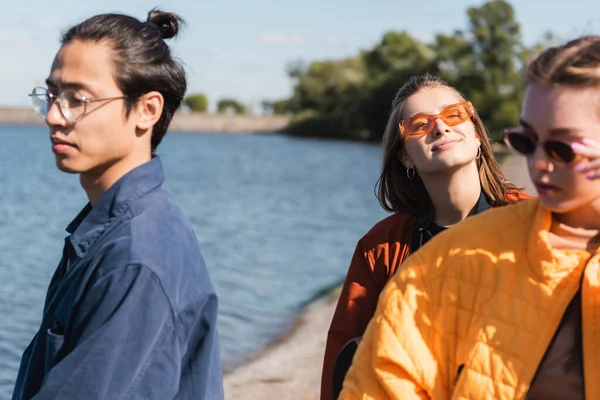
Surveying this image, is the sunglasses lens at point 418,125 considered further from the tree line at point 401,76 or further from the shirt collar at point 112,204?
the tree line at point 401,76

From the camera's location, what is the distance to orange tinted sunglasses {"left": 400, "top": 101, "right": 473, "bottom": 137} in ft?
11.3

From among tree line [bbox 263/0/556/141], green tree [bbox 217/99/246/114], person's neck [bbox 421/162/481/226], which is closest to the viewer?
person's neck [bbox 421/162/481/226]

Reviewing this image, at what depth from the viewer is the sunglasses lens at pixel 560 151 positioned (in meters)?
2.06

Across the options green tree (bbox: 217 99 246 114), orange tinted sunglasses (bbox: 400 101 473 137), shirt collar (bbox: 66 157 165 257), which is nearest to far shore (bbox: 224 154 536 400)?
orange tinted sunglasses (bbox: 400 101 473 137)

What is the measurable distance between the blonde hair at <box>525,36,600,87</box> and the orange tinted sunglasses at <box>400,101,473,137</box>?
4.29 ft

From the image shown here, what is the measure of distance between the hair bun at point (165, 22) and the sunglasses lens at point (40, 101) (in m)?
0.44

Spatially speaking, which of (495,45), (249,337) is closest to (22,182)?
(249,337)

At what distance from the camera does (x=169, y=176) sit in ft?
113

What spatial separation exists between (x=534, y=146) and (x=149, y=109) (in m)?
1.22

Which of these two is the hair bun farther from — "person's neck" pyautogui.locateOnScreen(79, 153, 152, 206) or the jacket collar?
the jacket collar

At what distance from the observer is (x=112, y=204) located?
2.55 m

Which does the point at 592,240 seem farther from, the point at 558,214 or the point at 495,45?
the point at 495,45

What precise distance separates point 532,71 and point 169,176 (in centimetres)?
3296

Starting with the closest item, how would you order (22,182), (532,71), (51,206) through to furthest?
(532,71) < (51,206) < (22,182)
